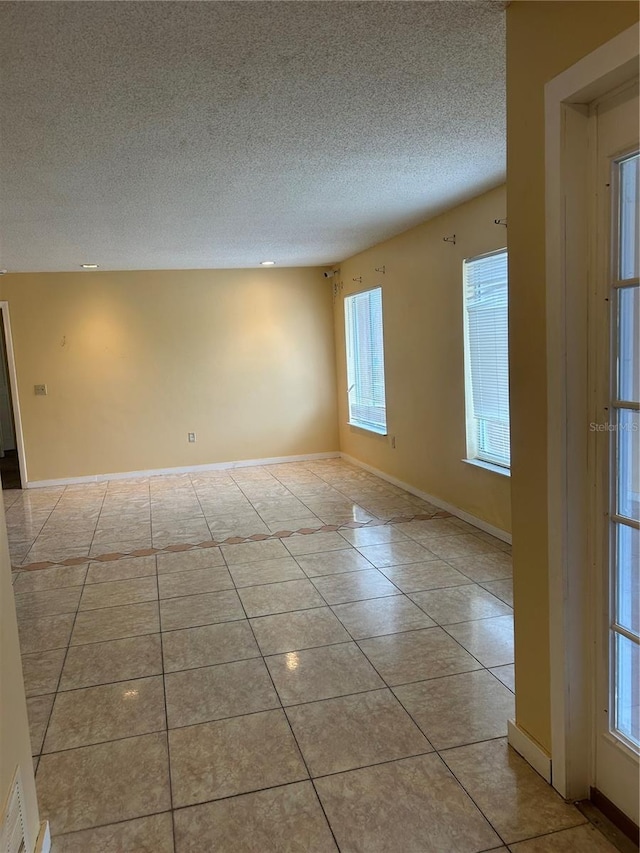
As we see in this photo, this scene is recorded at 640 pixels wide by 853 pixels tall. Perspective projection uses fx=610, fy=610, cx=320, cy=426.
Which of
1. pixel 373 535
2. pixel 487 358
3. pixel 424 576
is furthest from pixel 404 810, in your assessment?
pixel 487 358

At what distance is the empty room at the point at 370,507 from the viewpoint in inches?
65.7

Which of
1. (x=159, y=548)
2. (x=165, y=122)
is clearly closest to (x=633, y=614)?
(x=165, y=122)

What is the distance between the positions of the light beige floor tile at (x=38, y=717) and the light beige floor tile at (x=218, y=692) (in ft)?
1.52

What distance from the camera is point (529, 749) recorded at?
2.02 m

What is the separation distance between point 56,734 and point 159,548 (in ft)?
7.20

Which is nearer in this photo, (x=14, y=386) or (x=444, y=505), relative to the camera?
(x=444, y=505)

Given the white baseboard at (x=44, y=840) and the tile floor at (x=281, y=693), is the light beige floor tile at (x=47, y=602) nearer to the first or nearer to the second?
the tile floor at (x=281, y=693)

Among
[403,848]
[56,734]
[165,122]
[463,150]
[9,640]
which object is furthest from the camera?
[463,150]

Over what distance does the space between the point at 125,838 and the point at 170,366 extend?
578cm

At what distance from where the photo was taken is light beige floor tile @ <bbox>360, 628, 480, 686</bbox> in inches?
102

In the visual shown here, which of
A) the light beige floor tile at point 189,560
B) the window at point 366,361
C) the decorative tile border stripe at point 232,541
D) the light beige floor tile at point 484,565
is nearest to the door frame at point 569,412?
the light beige floor tile at point 484,565

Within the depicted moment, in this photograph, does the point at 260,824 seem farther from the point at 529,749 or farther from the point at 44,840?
the point at 529,749

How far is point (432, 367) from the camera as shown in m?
5.07

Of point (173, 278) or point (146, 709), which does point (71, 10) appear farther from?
point (173, 278)
